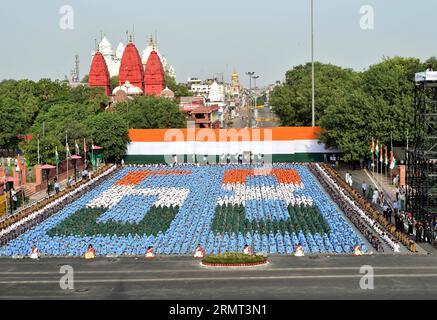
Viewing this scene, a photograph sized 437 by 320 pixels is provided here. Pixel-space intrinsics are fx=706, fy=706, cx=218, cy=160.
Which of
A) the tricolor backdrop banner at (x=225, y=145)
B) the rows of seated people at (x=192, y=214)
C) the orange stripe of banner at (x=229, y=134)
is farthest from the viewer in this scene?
the orange stripe of banner at (x=229, y=134)

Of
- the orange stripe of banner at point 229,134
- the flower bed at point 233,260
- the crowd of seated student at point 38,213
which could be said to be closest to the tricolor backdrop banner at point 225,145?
the orange stripe of banner at point 229,134

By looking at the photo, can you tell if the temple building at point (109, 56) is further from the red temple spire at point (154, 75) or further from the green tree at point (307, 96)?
the green tree at point (307, 96)

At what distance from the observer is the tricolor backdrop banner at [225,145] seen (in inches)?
2756

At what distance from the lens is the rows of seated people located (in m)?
34.0

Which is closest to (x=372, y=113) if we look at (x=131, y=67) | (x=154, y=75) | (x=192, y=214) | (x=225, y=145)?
(x=225, y=145)

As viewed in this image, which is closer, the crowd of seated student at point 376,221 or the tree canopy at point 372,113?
the crowd of seated student at point 376,221

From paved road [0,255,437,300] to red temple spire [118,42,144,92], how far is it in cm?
9326

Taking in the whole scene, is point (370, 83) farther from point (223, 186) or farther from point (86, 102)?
point (86, 102)

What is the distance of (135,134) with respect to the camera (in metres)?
71.4

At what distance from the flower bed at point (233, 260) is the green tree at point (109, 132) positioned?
1491 inches

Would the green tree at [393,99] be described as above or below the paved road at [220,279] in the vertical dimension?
above

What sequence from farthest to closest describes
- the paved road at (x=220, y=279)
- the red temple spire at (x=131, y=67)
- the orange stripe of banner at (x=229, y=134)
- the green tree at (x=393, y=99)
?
the red temple spire at (x=131, y=67) → the orange stripe of banner at (x=229, y=134) → the green tree at (x=393, y=99) → the paved road at (x=220, y=279)

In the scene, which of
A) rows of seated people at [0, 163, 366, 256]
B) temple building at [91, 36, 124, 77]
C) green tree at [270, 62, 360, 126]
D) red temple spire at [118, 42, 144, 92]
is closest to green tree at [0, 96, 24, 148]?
rows of seated people at [0, 163, 366, 256]

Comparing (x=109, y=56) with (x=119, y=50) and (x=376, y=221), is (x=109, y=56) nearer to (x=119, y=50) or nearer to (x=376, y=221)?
(x=119, y=50)
